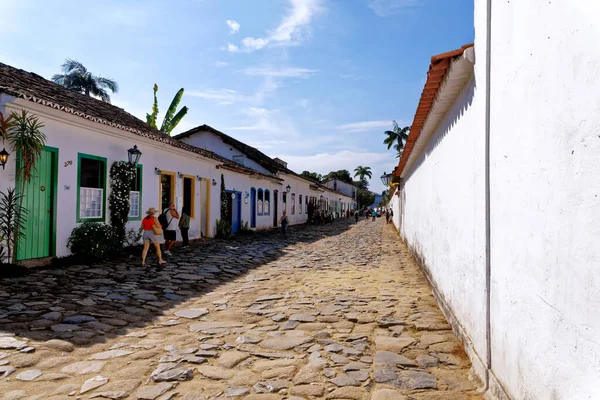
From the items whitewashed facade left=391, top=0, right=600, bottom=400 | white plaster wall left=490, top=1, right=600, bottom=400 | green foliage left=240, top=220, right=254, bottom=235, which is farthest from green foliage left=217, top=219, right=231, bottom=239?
white plaster wall left=490, top=1, right=600, bottom=400

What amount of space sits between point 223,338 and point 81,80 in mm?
32576

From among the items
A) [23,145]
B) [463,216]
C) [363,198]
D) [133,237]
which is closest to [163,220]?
[133,237]

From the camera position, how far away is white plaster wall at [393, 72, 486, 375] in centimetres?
357

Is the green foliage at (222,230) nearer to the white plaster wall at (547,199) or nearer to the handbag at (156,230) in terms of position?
the handbag at (156,230)

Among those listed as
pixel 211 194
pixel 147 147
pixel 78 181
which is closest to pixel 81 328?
pixel 78 181

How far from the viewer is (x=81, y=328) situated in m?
4.91

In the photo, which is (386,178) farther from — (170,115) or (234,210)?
(170,115)

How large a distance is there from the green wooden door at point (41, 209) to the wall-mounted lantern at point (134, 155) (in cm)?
228

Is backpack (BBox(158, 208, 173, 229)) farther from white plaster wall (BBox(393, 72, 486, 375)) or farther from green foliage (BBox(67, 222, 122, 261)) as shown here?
white plaster wall (BBox(393, 72, 486, 375))

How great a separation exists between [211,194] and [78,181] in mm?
7454

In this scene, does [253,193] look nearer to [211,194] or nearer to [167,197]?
[211,194]

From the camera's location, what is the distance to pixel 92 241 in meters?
9.48

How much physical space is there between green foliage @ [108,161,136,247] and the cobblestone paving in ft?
8.51

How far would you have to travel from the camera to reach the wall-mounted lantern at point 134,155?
36.5 feet
